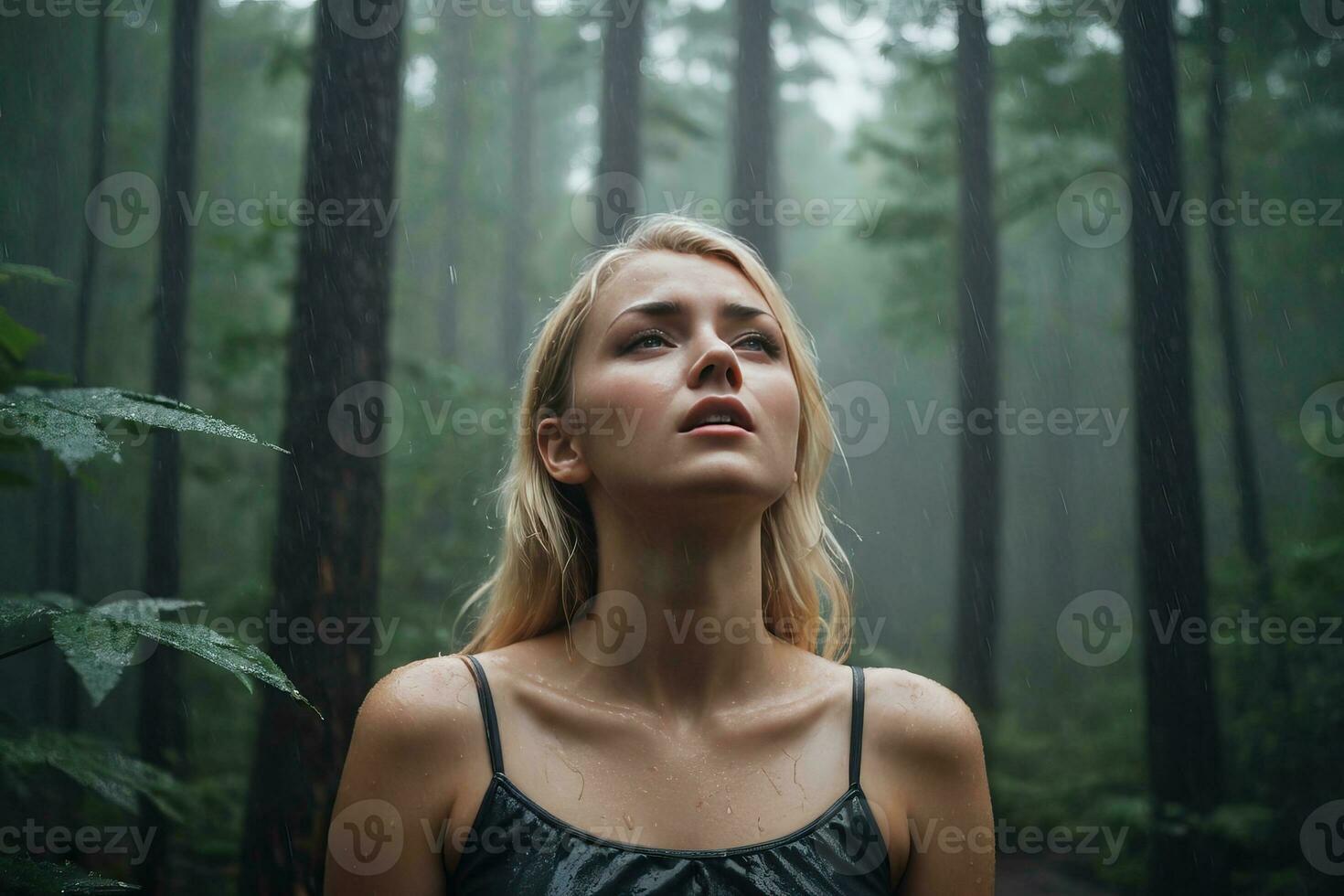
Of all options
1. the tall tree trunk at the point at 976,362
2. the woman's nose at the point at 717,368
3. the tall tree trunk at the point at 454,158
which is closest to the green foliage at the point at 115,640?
the woman's nose at the point at 717,368

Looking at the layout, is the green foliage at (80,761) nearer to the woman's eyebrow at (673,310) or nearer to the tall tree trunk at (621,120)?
the woman's eyebrow at (673,310)

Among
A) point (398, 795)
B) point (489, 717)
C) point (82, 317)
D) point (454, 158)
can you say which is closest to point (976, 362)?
point (489, 717)

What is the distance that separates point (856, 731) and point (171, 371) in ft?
23.8

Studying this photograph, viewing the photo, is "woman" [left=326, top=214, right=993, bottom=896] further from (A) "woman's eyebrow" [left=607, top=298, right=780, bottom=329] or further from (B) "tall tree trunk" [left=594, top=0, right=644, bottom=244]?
(B) "tall tree trunk" [left=594, top=0, right=644, bottom=244]

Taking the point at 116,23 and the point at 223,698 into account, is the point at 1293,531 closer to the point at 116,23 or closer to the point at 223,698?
the point at 223,698

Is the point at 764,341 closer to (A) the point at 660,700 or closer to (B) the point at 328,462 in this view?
(A) the point at 660,700

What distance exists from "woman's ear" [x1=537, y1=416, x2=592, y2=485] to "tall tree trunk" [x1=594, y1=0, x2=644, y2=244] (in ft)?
17.1

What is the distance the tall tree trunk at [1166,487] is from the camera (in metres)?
5.71

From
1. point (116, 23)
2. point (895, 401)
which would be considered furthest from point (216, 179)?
point (895, 401)

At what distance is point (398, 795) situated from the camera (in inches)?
64.2

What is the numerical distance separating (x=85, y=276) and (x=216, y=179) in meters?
4.04

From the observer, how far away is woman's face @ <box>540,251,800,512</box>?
1.74m

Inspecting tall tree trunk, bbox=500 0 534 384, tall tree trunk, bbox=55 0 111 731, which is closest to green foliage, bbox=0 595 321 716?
tall tree trunk, bbox=55 0 111 731

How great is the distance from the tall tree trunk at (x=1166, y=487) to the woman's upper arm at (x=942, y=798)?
4.70 meters
